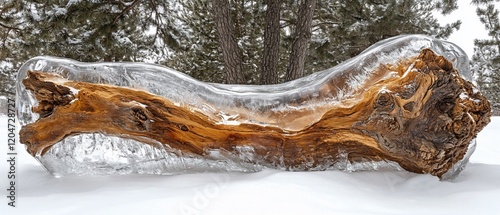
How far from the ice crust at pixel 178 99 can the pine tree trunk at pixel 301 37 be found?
216 centimetres

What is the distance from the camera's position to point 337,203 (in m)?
1.08

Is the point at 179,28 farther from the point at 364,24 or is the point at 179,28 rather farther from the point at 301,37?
the point at 364,24

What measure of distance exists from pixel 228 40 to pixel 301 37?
0.71m

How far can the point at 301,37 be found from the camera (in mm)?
3643

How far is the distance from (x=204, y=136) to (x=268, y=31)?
2437 mm

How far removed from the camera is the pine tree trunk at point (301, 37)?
3.59 metres

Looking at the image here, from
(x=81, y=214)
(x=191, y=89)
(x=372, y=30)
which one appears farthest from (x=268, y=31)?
(x=81, y=214)

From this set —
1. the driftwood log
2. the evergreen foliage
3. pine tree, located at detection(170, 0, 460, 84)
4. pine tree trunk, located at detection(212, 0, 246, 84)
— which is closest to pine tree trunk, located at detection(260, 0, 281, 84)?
pine tree, located at detection(170, 0, 460, 84)

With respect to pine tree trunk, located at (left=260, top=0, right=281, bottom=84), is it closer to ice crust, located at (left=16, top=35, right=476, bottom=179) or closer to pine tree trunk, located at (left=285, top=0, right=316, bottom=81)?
pine tree trunk, located at (left=285, top=0, right=316, bottom=81)

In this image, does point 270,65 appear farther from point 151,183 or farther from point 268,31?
point 151,183

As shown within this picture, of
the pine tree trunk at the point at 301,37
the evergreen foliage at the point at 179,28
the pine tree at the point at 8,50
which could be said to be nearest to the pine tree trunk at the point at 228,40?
the pine tree trunk at the point at 301,37

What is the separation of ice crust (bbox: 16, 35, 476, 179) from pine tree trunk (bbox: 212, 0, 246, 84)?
83.6 inches

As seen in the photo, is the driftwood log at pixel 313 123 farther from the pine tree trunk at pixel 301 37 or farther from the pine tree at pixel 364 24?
the pine tree at pixel 364 24

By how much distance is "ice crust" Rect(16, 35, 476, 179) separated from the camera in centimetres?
143
